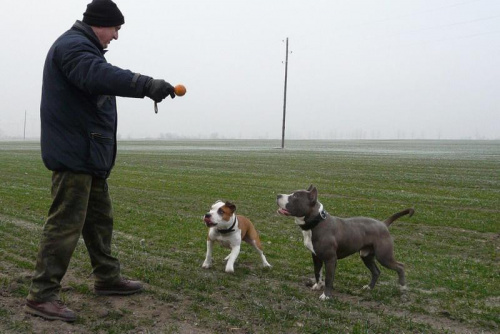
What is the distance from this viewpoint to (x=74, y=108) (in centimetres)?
513

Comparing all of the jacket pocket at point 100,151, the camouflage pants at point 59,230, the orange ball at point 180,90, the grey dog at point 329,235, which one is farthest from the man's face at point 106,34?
the grey dog at point 329,235

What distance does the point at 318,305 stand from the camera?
237 inches

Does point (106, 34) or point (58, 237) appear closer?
point (58, 237)

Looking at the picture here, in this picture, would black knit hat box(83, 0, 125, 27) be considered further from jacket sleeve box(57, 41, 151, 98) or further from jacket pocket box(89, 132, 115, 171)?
jacket pocket box(89, 132, 115, 171)

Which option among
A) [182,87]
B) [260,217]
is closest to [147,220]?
[260,217]

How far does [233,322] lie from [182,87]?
237 centimetres

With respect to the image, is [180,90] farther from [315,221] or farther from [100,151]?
[315,221]

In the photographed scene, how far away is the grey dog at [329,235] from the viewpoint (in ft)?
21.2

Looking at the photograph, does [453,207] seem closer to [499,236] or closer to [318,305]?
[499,236]

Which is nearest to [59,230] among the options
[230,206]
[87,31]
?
[87,31]

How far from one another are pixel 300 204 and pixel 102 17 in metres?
3.09

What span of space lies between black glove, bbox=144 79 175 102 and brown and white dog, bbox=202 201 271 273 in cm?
297

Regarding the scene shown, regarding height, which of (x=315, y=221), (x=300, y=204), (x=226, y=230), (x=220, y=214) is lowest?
(x=226, y=230)

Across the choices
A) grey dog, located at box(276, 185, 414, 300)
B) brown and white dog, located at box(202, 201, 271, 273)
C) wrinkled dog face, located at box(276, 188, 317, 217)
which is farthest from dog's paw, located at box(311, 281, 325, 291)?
brown and white dog, located at box(202, 201, 271, 273)
